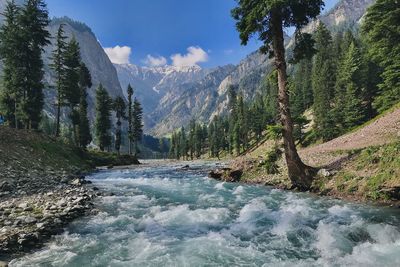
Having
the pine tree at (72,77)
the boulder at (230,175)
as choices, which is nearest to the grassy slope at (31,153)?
the pine tree at (72,77)

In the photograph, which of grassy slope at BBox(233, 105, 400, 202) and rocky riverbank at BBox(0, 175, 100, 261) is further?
grassy slope at BBox(233, 105, 400, 202)

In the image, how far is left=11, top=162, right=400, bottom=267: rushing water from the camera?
421 inches

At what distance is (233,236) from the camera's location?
13.2 metres

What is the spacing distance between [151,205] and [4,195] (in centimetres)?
903

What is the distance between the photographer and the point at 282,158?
106ft

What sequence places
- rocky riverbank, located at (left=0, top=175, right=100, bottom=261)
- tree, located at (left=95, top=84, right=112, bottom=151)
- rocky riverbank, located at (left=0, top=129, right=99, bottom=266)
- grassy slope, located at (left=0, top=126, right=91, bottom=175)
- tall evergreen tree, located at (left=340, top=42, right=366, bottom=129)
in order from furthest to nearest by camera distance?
tree, located at (left=95, top=84, right=112, bottom=151) → tall evergreen tree, located at (left=340, top=42, right=366, bottom=129) → grassy slope, located at (left=0, top=126, right=91, bottom=175) → rocky riverbank, located at (left=0, top=129, right=99, bottom=266) → rocky riverbank, located at (left=0, top=175, right=100, bottom=261)

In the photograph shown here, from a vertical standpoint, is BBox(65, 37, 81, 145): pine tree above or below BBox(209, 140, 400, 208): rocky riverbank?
above

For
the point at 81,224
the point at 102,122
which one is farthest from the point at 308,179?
the point at 102,122

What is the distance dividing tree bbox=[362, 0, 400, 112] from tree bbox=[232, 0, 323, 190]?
27.3 m

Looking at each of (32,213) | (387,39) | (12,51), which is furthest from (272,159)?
(12,51)

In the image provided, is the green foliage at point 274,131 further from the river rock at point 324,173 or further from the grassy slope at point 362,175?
the grassy slope at point 362,175

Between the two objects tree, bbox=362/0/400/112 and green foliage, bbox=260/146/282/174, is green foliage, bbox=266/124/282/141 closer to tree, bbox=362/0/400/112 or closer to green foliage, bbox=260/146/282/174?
green foliage, bbox=260/146/282/174

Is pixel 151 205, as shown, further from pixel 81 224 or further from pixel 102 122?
pixel 102 122

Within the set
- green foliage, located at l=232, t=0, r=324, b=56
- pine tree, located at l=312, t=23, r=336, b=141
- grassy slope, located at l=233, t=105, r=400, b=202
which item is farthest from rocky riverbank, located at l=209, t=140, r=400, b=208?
pine tree, located at l=312, t=23, r=336, b=141
